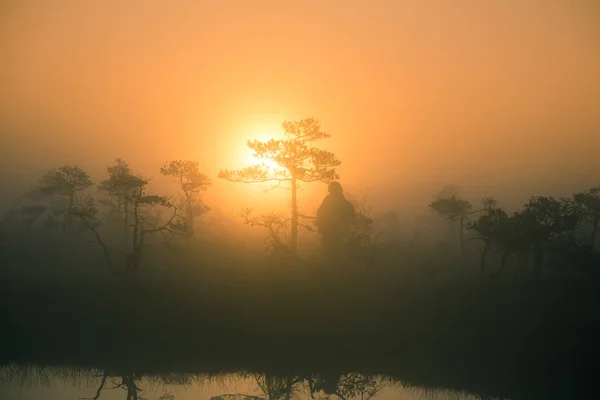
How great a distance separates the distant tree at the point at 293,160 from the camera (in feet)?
143

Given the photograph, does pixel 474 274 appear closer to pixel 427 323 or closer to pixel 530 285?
pixel 530 285

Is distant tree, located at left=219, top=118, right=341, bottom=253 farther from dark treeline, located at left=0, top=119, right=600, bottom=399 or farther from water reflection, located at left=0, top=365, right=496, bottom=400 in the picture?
water reflection, located at left=0, top=365, right=496, bottom=400

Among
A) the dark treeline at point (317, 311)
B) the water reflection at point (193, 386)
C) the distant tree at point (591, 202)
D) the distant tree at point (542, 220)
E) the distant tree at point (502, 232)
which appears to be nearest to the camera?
the water reflection at point (193, 386)

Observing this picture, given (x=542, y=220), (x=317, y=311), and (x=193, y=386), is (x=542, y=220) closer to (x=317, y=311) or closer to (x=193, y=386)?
(x=317, y=311)

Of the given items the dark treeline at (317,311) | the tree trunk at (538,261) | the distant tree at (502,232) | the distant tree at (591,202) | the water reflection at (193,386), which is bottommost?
the water reflection at (193,386)

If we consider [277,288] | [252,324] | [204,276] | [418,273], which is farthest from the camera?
[418,273]

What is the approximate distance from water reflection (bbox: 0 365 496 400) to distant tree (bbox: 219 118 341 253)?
19459 millimetres

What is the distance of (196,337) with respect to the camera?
3016 cm

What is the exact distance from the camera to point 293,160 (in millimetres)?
43719

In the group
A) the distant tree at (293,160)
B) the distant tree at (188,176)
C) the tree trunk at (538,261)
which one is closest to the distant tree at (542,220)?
the tree trunk at (538,261)

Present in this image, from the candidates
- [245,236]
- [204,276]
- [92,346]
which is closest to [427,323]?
[204,276]

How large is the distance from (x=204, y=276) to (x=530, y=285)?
25.5 meters

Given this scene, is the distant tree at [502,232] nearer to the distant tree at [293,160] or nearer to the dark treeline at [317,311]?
the dark treeline at [317,311]

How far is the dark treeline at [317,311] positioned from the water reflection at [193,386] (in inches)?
43.9
